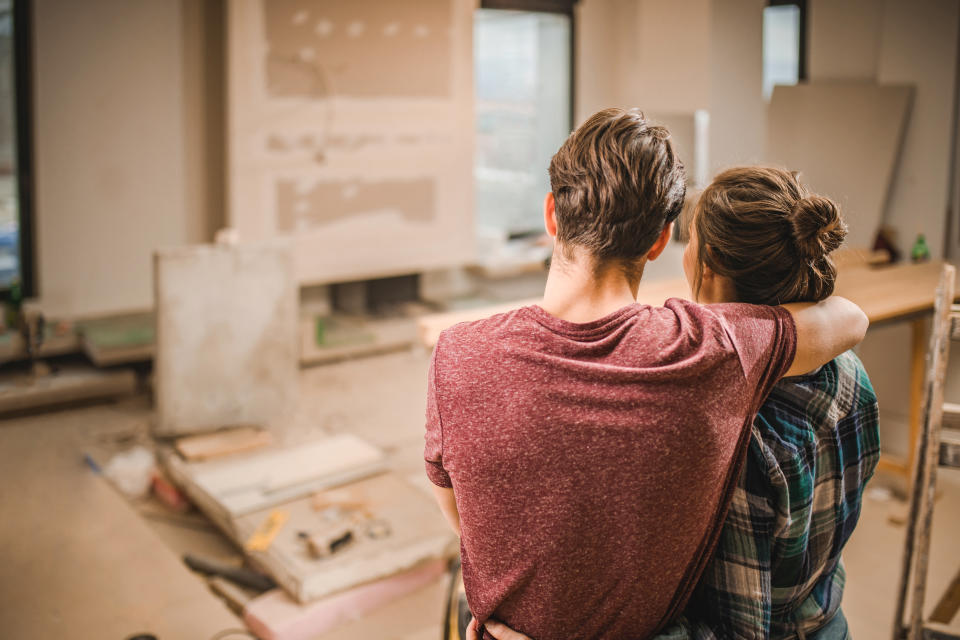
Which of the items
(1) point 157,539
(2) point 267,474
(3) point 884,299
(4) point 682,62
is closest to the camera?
(3) point 884,299

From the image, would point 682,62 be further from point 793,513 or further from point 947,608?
point 793,513

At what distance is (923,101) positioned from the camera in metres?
3.80

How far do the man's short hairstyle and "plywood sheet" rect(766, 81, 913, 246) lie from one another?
291 centimetres

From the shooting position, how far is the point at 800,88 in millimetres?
4215

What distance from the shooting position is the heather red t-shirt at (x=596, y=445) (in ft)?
3.24

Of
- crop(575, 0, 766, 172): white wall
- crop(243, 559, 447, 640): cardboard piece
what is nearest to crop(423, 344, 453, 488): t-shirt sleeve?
crop(243, 559, 447, 640): cardboard piece

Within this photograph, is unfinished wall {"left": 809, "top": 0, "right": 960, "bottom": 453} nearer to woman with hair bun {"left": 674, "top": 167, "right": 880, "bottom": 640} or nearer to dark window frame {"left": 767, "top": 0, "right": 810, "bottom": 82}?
dark window frame {"left": 767, "top": 0, "right": 810, "bottom": 82}

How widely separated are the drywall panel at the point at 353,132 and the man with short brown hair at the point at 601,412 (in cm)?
420

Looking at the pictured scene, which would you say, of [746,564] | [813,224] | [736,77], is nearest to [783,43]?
[736,77]

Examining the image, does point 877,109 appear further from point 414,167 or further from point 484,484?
point 484,484

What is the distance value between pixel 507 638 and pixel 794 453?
0.47m

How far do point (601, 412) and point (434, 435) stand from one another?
0.23m

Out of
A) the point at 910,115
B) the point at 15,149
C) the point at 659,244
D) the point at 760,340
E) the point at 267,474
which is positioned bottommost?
the point at 267,474

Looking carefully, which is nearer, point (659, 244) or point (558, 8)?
point (659, 244)
